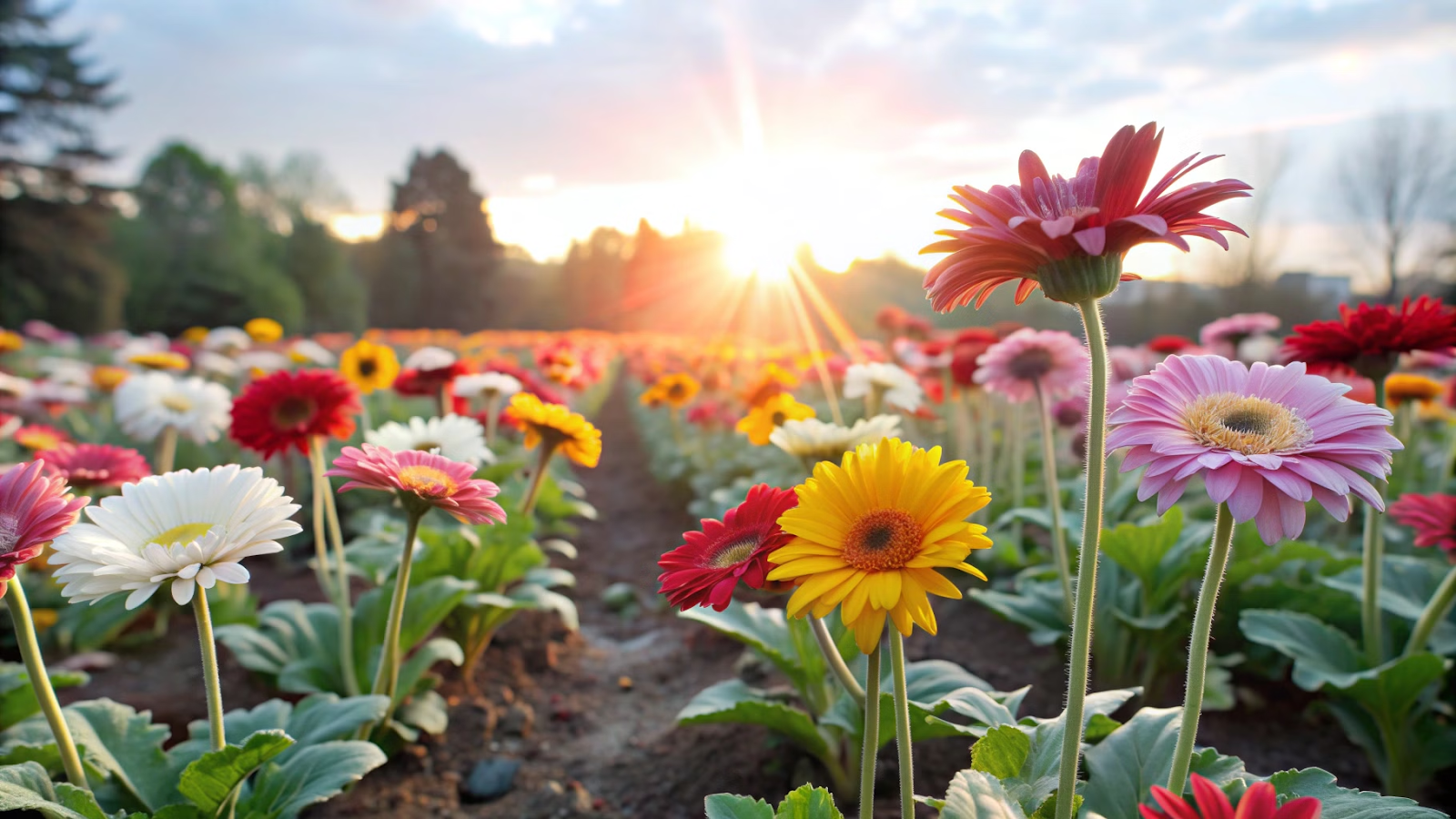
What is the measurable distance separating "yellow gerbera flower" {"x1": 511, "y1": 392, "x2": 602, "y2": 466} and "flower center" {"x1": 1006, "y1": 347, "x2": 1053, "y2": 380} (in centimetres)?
148

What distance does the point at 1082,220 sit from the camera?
108 centimetres

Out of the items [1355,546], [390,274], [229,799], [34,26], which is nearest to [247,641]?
[229,799]

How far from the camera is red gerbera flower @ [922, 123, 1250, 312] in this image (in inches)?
41.4

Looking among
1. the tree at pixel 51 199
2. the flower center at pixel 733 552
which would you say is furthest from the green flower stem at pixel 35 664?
the tree at pixel 51 199

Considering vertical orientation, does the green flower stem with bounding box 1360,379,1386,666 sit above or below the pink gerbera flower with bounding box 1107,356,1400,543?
→ below

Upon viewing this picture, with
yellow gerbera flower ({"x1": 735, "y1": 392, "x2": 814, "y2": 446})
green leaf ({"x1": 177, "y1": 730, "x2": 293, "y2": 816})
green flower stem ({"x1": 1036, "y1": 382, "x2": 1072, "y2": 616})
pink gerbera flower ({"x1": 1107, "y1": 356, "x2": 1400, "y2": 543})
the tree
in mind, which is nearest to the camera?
pink gerbera flower ({"x1": 1107, "y1": 356, "x2": 1400, "y2": 543})

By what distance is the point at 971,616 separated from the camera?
3.26 metres

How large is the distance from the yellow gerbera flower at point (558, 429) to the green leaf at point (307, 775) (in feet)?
3.53

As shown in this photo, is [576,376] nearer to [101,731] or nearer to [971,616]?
[971,616]

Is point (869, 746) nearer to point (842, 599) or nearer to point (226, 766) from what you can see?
point (842, 599)

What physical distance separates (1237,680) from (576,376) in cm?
420

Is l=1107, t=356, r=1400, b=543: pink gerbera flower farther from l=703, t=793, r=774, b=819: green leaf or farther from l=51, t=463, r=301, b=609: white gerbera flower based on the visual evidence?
l=51, t=463, r=301, b=609: white gerbera flower

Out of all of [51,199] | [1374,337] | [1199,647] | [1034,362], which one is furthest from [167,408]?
[51,199]

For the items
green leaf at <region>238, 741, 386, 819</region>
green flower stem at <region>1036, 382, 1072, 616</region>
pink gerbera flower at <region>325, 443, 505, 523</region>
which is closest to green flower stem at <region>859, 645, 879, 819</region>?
pink gerbera flower at <region>325, 443, 505, 523</region>
